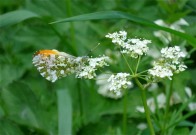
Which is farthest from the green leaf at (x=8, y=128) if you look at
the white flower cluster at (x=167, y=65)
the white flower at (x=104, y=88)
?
the white flower cluster at (x=167, y=65)

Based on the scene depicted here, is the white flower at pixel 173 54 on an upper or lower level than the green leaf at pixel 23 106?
lower

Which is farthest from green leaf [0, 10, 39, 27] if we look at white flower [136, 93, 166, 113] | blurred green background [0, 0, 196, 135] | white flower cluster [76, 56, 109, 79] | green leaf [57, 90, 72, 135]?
white flower [136, 93, 166, 113]

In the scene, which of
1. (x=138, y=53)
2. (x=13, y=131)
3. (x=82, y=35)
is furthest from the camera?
(x=82, y=35)

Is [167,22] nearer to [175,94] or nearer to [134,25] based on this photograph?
[175,94]

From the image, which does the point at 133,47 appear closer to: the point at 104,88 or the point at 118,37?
the point at 118,37

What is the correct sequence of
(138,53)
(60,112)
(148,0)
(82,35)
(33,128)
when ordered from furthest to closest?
(148,0) < (82,35) < (33,128) < (60,112) < (138,53)

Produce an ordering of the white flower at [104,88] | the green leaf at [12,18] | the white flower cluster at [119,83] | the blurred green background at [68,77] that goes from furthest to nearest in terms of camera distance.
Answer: the white flower at [104,88]
the blurred green background at [68,77]
the green leaf at [12,18]
the white flower cluster at [119,83]

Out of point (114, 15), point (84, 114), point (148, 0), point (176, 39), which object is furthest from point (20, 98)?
point (148, 0)

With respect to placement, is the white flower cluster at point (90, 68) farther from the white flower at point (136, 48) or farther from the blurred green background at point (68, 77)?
the blurred green background at point (68, 77)
